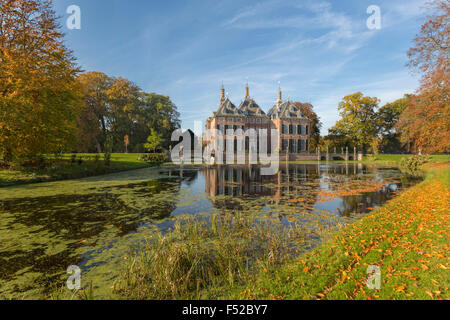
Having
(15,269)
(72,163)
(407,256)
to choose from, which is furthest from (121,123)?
(407,256)

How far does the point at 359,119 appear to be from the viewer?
42.9m

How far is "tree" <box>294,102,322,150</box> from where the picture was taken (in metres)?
46.4

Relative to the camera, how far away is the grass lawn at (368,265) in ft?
8.75

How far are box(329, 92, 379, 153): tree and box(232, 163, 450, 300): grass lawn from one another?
44.5m

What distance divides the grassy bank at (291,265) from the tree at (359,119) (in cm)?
4448

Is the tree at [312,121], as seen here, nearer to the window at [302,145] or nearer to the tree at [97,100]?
the window at [302,145]

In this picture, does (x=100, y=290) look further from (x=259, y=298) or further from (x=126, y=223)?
(x=126, y=223)

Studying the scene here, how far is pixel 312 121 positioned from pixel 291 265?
48387mm

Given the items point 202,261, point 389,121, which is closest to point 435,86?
point 202,261

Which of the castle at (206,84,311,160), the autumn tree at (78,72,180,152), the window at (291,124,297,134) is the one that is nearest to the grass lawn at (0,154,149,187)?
the autumn tree at (78,72,180,152)

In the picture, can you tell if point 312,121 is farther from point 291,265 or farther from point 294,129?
point 291,265

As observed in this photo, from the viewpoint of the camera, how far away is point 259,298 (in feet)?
8.82

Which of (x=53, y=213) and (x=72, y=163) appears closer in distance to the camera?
(x=53, y=213)

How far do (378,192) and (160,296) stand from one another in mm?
11199
